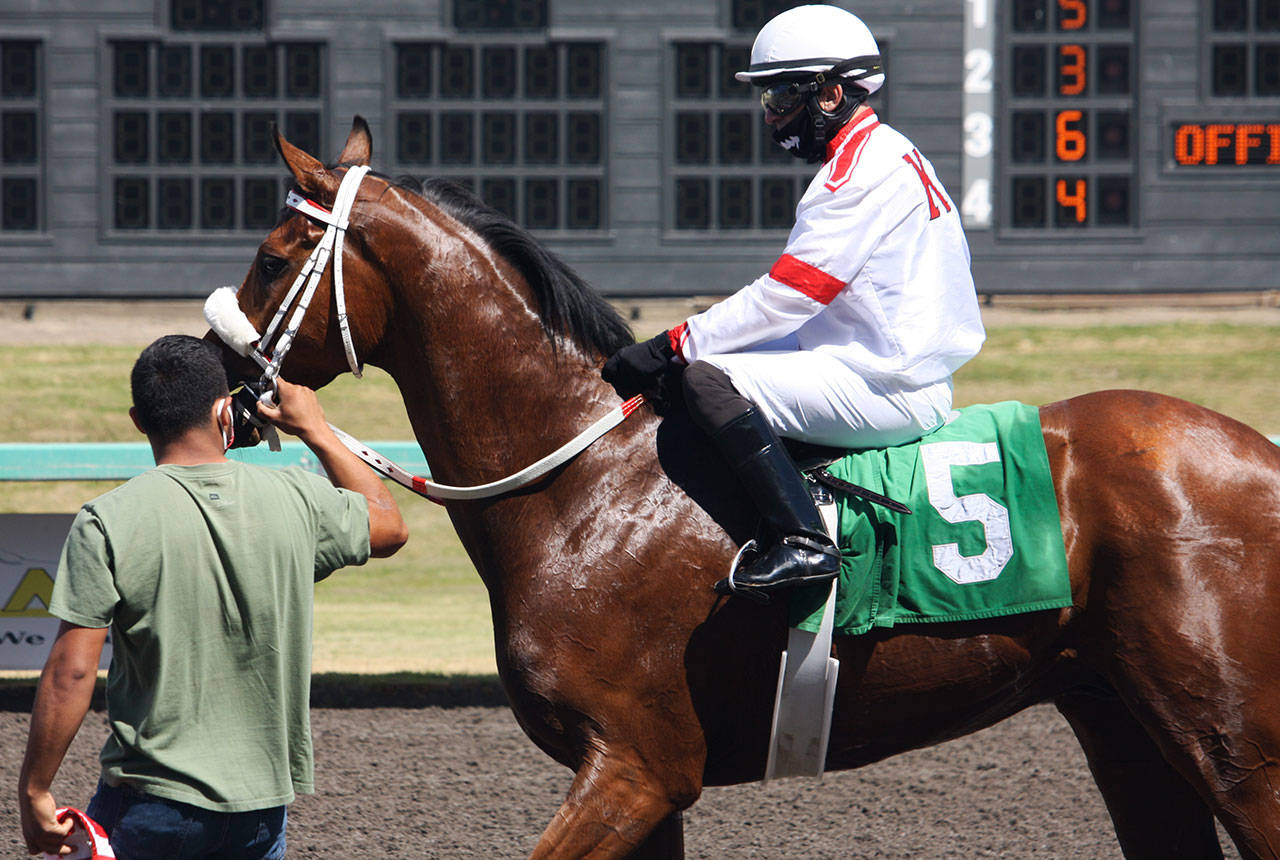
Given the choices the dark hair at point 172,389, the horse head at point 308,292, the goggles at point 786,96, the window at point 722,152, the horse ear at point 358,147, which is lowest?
the dark hair at point 172,389

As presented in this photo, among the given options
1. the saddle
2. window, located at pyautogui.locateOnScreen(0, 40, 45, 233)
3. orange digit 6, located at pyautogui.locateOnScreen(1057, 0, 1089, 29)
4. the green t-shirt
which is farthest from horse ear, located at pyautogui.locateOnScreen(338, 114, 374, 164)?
A: orange digit 6, located at pyautogui.locateOnScreen(1057, 0, 1089, 29)

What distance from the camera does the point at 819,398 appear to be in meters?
2.64

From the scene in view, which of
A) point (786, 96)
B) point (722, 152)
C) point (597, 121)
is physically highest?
point (597, 121)

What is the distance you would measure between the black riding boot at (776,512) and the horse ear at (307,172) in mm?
988

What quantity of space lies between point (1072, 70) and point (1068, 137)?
0.57m

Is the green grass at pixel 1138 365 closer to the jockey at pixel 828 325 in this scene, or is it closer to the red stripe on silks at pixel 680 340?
the jockey at pixel 828 325

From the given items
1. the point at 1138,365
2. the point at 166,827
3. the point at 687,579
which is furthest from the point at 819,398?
the point at 1138,365

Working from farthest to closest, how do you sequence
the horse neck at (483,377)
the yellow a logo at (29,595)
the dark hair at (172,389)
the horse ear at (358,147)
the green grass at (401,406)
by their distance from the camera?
the green grass at (401,406) < the yellow a logo at (29,595) < the horse ear at (358,147) < the horse neck at (483,377) < the dark hair at (172,389)

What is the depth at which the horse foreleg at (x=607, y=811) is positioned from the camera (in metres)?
2.53

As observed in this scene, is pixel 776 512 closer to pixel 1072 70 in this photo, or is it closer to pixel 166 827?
pixel 166 827

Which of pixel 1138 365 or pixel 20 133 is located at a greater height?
pixel 20 133

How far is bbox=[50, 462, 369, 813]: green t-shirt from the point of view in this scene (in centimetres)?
214

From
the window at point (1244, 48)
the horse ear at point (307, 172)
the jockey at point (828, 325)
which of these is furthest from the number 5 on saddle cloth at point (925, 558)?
the window at point (1244, 48)

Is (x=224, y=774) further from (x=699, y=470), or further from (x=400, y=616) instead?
(x=400, y=616)
